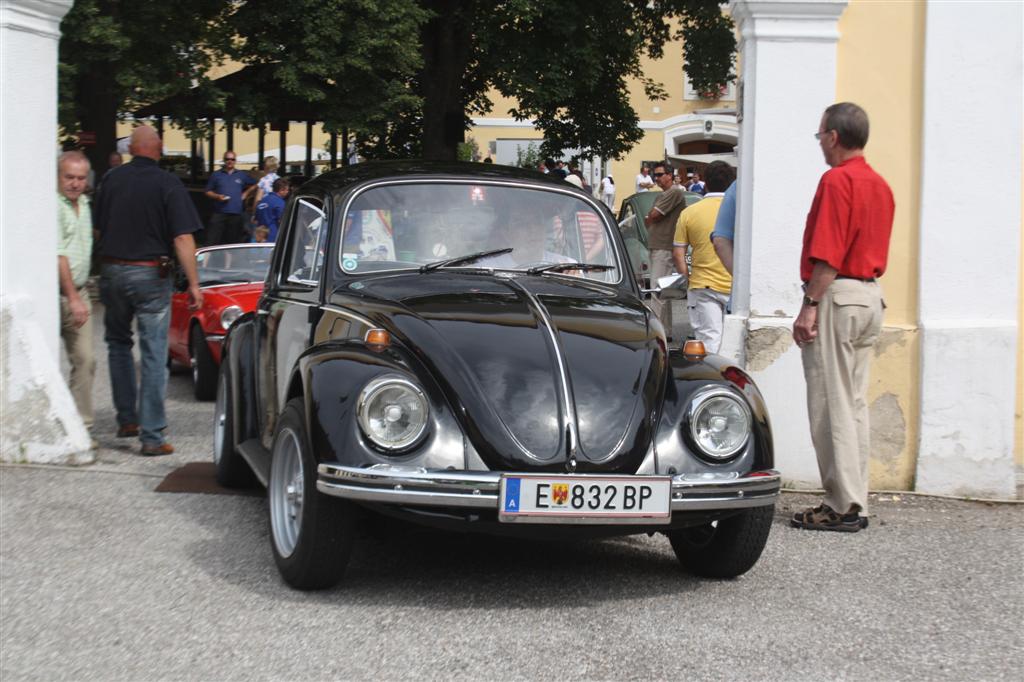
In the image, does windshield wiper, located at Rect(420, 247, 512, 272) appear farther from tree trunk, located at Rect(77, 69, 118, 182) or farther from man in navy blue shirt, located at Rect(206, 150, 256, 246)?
tree trunk, located at Rect(77, 69, 118, 182)

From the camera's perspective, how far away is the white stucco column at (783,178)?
7.90 meters

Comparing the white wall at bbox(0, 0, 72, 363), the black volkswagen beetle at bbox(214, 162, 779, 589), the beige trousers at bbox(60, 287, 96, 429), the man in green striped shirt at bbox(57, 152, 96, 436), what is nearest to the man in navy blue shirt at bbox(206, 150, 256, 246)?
the man in green striped shirt at bbox(57, 152, 96, 436)

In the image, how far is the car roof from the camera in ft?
22.1

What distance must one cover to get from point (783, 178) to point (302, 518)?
12.6ft

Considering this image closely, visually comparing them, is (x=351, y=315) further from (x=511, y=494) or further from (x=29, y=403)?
(x=29, y=403)

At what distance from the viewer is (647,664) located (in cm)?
467

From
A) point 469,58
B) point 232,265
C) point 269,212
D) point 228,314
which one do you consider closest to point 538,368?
point 228,314

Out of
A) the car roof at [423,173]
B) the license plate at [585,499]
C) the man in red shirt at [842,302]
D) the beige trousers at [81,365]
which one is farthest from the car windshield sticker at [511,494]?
the beige trousers at [81,365]

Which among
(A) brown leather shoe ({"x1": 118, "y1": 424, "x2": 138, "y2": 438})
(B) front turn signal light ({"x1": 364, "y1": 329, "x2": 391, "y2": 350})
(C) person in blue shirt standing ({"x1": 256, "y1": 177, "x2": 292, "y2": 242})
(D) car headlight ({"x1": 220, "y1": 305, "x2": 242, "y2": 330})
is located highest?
(C) person in blue shirt standing ({"x1": 256, "y1": 177, "x2": 292, "y2": 242})

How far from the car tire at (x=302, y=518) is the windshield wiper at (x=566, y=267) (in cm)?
139

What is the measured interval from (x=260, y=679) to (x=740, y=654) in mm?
1610

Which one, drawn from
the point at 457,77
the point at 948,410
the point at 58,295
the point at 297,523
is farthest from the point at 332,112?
the point at 297,523

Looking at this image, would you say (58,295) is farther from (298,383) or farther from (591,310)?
(591,310)

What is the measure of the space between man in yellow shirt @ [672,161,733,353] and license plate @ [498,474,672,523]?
4.87m
